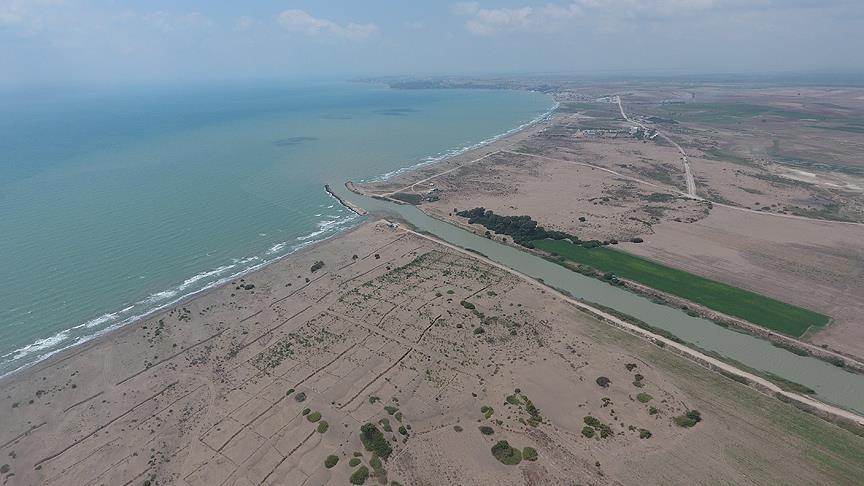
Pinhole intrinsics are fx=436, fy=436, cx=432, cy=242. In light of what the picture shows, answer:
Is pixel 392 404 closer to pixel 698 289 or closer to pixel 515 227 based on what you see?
pixel 698 289

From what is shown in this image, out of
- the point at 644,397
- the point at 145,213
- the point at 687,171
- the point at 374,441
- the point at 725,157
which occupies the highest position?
the point at 725,157

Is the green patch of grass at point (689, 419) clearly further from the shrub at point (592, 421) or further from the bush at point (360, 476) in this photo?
the bush at point (360, 476)

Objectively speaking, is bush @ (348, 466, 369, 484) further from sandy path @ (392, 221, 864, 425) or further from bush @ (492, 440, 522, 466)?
sandy path @ (392, 221, 864, 425)

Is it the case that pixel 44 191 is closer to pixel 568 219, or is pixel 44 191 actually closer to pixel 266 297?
pixel 266 297

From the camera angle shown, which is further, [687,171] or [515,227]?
[687,171]

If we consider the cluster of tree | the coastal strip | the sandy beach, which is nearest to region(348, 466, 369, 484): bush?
the sandy beach

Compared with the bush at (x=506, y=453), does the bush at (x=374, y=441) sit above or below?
above

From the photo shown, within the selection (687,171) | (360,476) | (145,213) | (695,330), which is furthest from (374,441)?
(687,171)

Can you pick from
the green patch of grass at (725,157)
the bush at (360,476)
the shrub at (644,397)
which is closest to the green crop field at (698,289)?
the shrub at (644,397)
